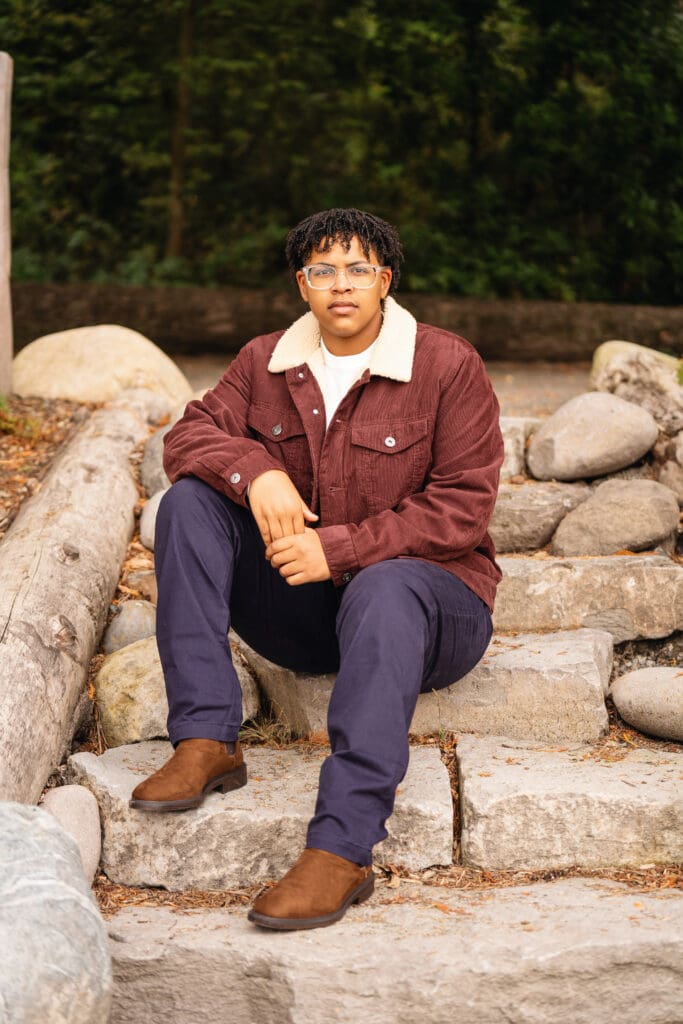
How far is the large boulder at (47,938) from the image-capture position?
204cm

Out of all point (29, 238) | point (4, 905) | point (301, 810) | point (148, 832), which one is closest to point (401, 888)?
point (301, 810)

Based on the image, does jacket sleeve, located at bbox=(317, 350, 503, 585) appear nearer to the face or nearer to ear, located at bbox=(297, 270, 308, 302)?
the face

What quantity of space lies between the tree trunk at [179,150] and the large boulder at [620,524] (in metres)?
6.66

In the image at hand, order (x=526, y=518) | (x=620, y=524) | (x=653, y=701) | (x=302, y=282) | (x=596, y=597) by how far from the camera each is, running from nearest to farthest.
→ (x=302, y=282) < (x=653, y=701) < (x=596, y=597) < (x=620, y=524) < (x=526, y=518)

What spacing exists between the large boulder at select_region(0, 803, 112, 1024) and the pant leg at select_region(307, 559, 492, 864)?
0.51 metres

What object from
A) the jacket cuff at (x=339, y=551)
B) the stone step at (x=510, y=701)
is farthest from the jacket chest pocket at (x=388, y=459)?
the stone step at (x=510, y=701)

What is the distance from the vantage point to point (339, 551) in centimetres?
284

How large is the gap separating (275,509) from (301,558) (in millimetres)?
138

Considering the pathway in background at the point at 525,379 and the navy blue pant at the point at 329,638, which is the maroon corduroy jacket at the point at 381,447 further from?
the pathway in background at the point at 525,379

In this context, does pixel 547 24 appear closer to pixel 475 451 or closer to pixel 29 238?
pixel 29 238

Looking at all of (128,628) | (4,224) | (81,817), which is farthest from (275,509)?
(4,224)

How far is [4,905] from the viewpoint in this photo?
83.6 inches

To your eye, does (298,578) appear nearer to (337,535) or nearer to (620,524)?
(337,535)

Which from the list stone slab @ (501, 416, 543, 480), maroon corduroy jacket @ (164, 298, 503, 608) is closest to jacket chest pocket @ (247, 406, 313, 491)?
maroon corduroy jacket @ (164, 298, 503, 608)
